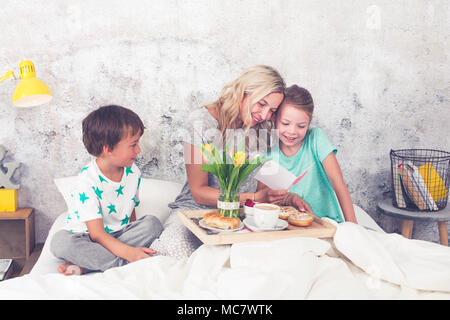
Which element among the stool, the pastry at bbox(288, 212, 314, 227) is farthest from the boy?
the stool

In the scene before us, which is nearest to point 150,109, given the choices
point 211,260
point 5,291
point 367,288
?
point 211,260

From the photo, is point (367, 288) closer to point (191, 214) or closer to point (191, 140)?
point (191, 214)

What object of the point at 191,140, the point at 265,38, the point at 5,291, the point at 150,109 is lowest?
the point at 5,291

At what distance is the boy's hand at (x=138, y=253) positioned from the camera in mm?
1527

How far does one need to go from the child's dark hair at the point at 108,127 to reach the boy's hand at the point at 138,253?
420 mm

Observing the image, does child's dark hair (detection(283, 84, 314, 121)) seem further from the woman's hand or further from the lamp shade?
the lamp shade

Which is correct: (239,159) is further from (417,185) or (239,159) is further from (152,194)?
(417,185)

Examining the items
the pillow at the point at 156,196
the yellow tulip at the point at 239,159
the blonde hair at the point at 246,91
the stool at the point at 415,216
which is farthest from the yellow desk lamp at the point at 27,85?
the stool at the point at 415,216

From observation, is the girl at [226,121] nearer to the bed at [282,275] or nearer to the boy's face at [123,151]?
the boy's face at [123,151]

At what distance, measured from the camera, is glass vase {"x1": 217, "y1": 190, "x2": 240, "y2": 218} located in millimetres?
1578

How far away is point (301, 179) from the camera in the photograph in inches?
80.4

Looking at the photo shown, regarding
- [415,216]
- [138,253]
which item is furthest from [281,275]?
[415,216]
